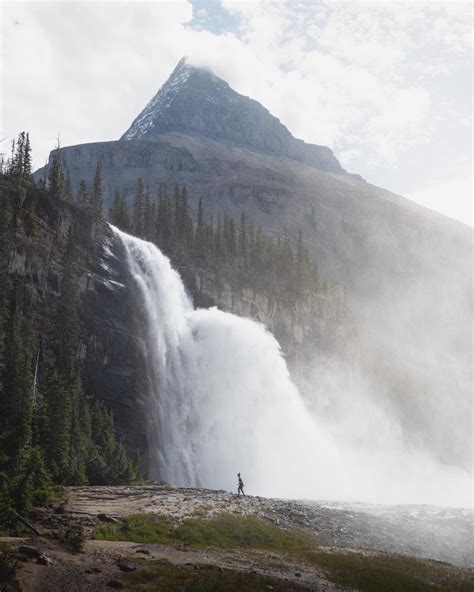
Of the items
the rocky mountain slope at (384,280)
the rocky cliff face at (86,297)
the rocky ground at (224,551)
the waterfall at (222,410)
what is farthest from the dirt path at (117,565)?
the rocky mountain slope at (384,280)

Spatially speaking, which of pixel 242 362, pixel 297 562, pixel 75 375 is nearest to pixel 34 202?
pixel 75 375

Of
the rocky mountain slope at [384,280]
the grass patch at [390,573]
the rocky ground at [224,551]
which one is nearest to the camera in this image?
the rocky ground at [224,551]

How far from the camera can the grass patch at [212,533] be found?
87.4 ft

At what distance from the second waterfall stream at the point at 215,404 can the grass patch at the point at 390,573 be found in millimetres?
28647

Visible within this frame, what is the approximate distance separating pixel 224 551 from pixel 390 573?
719cm

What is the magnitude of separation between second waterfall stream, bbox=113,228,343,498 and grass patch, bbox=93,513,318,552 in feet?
75.1

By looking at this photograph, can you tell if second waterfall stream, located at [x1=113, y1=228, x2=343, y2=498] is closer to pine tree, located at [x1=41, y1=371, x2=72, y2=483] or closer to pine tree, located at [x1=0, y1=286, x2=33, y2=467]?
pine tree, located at [x1=41, y1=371, x2=72, y2=483]

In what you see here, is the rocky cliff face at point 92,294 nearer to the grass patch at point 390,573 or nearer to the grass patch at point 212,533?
the grass patch at point 212,533

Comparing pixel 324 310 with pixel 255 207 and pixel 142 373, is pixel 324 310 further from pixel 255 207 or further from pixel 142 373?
pixel 255 207

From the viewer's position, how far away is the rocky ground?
760 inches

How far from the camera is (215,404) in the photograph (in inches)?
2557

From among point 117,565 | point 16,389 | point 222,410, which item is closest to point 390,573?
point 117,565

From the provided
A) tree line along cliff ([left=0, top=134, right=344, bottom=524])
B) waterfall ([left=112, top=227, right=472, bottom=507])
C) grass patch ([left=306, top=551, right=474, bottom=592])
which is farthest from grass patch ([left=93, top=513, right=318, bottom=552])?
waterfall ([left=112, top=227, right=472, bottom=507])

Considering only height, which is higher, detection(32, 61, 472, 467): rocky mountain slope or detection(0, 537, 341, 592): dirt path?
detection(32, 61, 472, 467): rocky mountain slope
